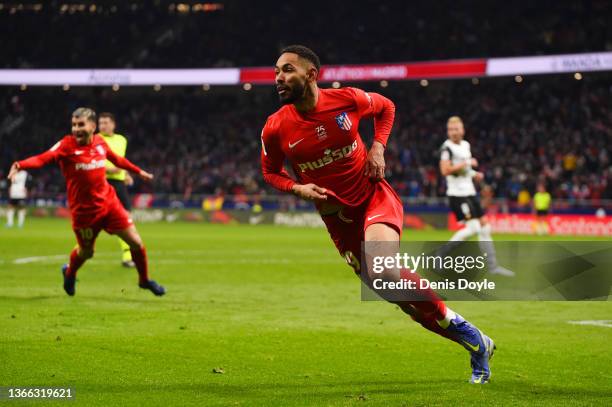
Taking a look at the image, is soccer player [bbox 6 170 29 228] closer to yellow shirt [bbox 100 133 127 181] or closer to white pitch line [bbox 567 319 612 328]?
yellow shirt [bbox 100 133 127 181]

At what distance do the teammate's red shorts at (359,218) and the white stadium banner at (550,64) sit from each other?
3436 centimetres

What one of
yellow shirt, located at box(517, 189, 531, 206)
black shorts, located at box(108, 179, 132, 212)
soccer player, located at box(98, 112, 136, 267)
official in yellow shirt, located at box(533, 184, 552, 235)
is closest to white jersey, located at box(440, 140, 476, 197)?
soccer player, located at box(98, 112, 136, 267)

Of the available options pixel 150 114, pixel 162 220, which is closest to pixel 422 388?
pixel 162 220

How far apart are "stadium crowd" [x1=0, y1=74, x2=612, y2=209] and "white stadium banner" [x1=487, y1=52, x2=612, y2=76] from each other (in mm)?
2757

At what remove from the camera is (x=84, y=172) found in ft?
35.6

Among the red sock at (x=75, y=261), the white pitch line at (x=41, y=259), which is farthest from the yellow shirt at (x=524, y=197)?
the red sock at (x=75, y=261)

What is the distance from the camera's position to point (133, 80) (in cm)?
4984

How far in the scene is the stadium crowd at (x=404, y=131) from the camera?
126 ft

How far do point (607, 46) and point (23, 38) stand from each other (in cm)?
3482

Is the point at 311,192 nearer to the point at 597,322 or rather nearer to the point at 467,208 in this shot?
the point at 597,322

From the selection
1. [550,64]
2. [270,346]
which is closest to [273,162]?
[270,346]

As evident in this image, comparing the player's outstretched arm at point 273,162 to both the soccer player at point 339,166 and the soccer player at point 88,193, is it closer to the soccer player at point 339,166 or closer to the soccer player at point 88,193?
the soccer player at point 339,166

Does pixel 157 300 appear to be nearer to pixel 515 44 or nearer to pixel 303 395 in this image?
pixel 303 395

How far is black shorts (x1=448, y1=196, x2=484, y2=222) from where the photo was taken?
15.0 meters
